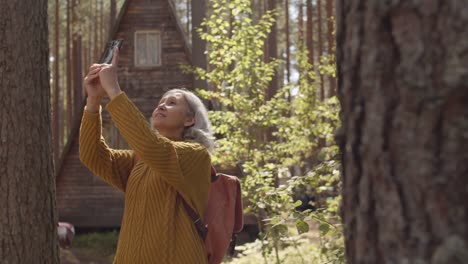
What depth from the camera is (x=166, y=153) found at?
3.34m

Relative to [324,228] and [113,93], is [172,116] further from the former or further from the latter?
[324,228]

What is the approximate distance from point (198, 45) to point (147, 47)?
4.18 ft

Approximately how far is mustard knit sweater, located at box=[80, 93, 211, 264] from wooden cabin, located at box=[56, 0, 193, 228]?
46.1 ft

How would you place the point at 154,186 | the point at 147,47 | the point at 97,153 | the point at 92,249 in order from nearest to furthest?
the point at 154,186, the point at 97,153, the point at 92,249, the point at 147,47

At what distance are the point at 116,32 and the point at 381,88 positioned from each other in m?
16.8

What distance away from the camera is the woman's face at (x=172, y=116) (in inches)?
148

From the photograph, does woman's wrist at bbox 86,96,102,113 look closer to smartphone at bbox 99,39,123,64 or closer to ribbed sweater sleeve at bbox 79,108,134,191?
ribbed sweater sleeve at bbox 79,108,134,191

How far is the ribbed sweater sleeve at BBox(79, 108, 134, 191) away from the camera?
3607 millimetres

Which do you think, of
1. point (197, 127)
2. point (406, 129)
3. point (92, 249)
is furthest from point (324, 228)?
point (92, 249)

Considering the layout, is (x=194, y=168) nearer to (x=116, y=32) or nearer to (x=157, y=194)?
(x=157, y=194)

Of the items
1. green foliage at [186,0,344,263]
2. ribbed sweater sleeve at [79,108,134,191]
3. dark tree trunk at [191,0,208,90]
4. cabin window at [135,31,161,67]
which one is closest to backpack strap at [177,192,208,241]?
ribbed sweater sleeve at [79,108,134,191]

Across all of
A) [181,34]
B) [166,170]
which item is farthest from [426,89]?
[181,34]

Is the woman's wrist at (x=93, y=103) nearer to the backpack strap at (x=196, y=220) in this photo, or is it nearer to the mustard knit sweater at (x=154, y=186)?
the mustard knit sweater at (x=154, y=186)

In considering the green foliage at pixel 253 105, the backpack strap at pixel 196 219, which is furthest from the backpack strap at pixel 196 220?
the green foliage at pixel 253 105
